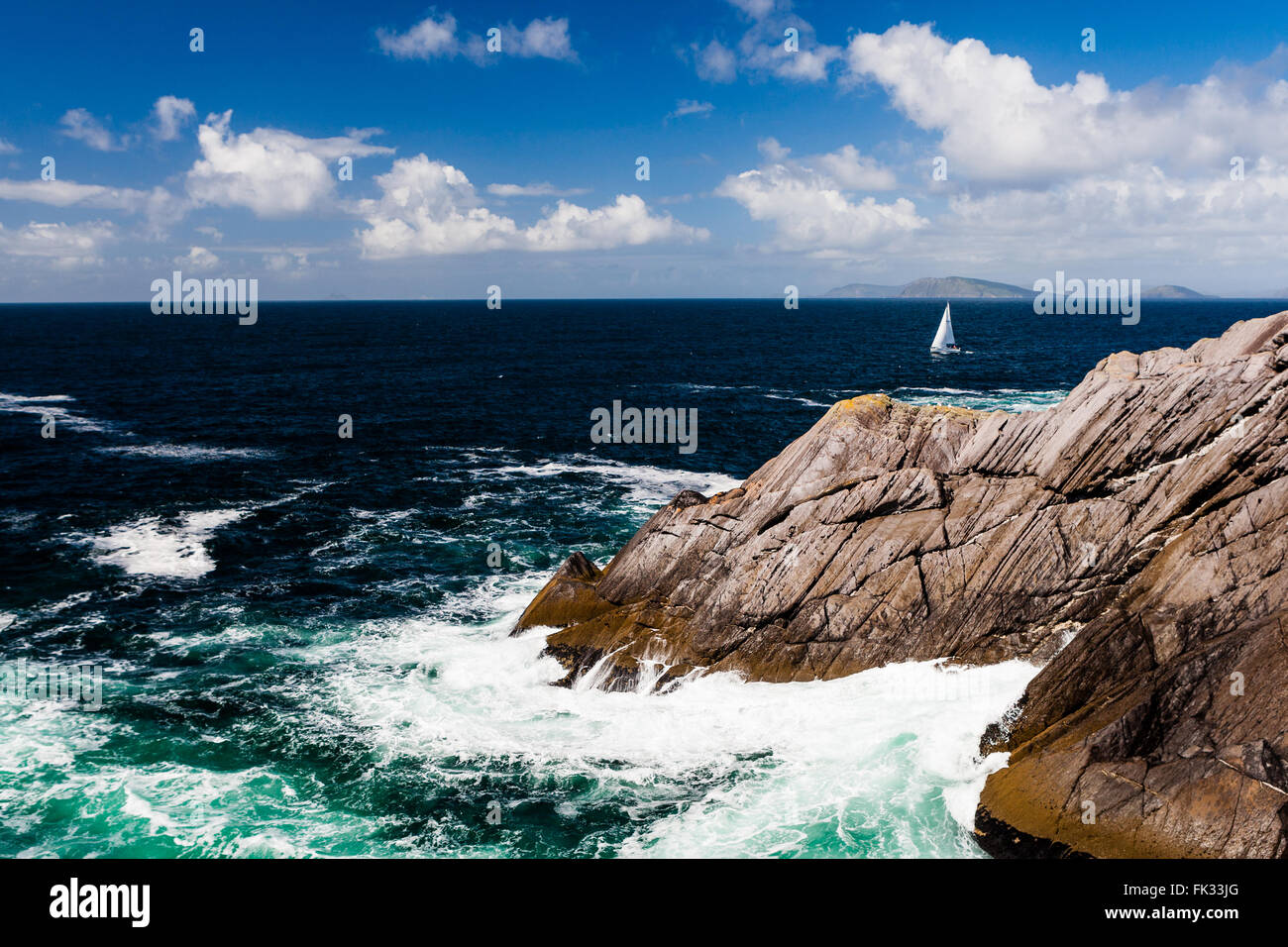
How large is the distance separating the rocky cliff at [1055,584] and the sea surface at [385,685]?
5.54 feet

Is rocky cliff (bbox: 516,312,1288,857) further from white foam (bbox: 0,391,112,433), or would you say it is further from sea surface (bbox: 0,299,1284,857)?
white foam (bbox: 0,391,112,433)

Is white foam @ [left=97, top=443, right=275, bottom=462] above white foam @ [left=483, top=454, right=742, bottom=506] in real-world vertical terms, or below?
above

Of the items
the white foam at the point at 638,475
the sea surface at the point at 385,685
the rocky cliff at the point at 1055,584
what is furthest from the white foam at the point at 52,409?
the rocky cliff at the point at 1055,584

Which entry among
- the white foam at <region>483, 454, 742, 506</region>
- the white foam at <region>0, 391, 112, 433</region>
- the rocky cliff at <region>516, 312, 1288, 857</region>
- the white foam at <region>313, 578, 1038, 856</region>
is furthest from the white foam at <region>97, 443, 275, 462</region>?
the rocky cliff at <region>516, 312, 1288, 857</region>

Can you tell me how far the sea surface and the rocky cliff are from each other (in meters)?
1.69

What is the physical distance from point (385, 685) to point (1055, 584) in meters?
26.6

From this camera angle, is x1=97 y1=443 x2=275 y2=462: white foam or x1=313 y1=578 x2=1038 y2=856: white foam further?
x1=97 y1=443 x2=275 y2=462: white foam

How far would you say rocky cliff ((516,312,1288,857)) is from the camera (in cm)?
2270

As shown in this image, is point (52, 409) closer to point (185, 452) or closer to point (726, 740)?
point (185, 452)

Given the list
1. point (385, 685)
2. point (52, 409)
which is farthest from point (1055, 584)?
point (52, 409)

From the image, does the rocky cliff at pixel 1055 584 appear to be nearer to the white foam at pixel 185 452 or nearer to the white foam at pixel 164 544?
the white foam at pixel 164 544

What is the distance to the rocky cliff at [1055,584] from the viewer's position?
22.7 metres

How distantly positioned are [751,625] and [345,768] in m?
15.9
